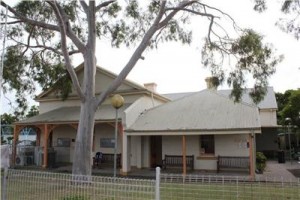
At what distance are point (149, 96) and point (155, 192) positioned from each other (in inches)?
734

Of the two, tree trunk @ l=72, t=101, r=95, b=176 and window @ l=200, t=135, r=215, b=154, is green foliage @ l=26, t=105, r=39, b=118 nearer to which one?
window @ l=200, t=135, r=215, b=154

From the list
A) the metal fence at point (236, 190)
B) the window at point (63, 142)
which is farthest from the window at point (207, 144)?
the metal fence at point (236, 190)

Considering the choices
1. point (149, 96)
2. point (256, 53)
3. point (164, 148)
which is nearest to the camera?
point (256, 53)

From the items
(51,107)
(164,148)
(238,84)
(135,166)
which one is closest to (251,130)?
(238,84)

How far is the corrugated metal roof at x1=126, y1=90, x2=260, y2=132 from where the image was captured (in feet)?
66.1

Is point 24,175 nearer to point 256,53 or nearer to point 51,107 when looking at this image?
point 256,53

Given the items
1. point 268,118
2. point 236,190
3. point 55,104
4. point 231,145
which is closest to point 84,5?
point 231,145

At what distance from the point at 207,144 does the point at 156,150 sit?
3568mm

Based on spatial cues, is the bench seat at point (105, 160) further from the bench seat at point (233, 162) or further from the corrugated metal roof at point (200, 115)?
the bench seat at point (233, 162)

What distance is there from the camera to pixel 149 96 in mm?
25578

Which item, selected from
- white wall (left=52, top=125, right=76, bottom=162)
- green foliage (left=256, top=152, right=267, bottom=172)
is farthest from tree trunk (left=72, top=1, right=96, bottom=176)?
white wall (left=52, top=125, right=76, bottom=162)

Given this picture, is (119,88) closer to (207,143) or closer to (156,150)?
(156,150)

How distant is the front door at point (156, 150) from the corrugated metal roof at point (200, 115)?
5.73 feet

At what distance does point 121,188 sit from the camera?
761 centimetres
